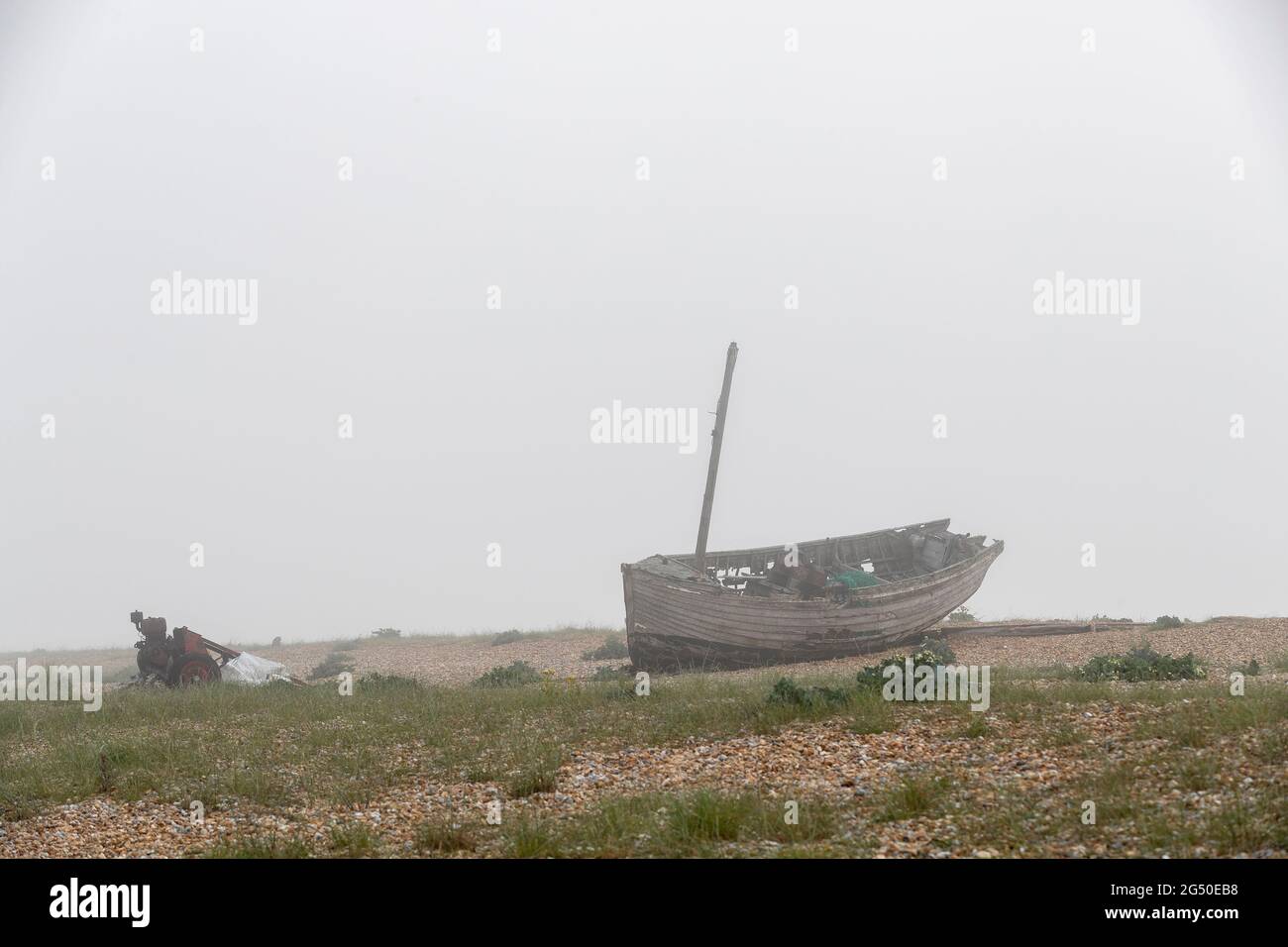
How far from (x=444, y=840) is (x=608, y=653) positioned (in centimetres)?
2258

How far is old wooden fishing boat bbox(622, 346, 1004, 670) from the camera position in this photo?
24.9m

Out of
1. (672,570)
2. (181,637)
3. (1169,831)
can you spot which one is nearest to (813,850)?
(1169,831)

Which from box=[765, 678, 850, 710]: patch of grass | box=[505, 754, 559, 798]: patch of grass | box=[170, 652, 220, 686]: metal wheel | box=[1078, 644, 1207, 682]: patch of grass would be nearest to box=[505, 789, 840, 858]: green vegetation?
box=[505, 754, 559, 798]: patch of grass

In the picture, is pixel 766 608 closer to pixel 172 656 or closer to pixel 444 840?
pixel 172 656

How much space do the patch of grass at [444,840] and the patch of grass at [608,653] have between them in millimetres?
20953

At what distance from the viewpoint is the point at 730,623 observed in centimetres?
2492

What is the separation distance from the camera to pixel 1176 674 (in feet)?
55.5

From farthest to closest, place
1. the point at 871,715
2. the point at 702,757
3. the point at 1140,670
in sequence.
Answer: the point at 1140,670
the point at 871,715
the point at 702,757

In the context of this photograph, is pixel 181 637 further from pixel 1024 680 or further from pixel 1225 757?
pixel 1225 757

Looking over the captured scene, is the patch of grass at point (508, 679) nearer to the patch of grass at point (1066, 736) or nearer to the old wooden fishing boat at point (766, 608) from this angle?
the old wooden fishing boat at point (766, 608)

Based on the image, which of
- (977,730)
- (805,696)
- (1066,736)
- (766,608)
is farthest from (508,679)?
(1066,736)

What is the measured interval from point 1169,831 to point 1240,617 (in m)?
26.7

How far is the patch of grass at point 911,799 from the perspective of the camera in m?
8.93

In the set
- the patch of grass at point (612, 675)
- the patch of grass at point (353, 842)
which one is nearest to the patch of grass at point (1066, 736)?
the patch of grass at point (353, 842)
